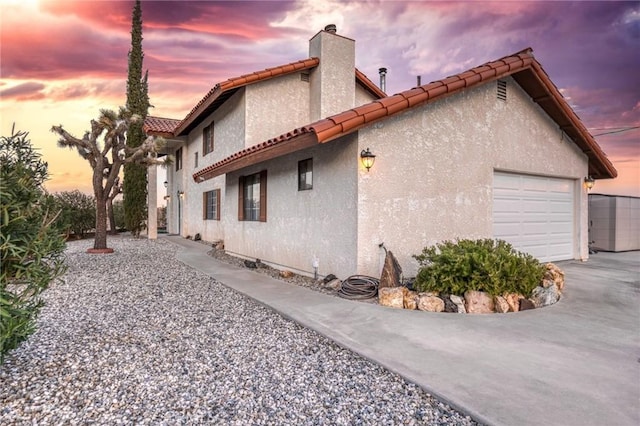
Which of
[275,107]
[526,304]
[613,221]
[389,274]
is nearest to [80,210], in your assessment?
[275,107]

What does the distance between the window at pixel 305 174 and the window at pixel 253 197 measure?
1770 mm

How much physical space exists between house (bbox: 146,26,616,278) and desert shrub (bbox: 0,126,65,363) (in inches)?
143

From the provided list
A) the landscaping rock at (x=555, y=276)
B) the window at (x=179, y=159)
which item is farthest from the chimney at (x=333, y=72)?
the window at (x=179, y=159)

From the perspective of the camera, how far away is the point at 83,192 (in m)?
18.3

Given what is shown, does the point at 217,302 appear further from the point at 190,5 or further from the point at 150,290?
the point at 190,5

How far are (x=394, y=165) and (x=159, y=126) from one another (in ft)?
46.1

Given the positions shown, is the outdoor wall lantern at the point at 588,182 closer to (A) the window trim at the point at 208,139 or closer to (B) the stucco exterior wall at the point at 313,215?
(B) the stucco exterior wall at the point at 313,215

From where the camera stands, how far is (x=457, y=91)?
7.21 m

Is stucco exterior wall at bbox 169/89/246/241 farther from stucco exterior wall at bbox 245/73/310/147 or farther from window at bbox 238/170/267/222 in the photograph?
window at bbox 238/170/267/222

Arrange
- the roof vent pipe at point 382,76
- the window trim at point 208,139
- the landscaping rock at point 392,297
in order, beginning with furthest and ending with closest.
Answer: the roof vent pipe at point 382,76
the window trim at point 208,139
the landscaping rock at point 392,297

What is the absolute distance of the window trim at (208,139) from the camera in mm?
14609

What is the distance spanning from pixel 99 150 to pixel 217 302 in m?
10.1

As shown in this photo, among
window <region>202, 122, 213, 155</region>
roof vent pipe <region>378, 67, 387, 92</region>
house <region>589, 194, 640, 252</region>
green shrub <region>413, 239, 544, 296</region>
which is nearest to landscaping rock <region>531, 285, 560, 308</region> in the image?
green shrub <region>413, 239, 544, 296</region>

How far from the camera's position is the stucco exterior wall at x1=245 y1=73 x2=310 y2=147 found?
11273 mm
